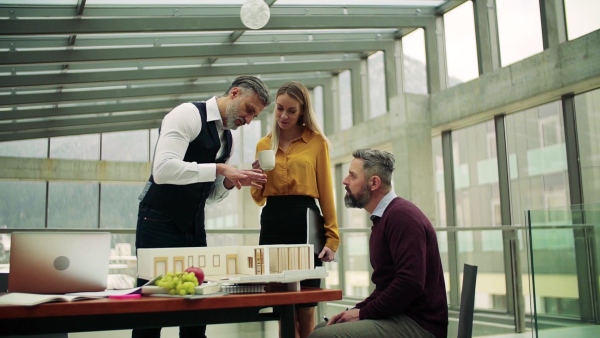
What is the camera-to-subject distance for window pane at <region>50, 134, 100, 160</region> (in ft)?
44.3

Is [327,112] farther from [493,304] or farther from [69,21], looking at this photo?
[493,304]

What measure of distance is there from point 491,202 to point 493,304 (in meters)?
3.55

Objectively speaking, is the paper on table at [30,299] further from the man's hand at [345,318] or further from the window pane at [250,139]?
the window pane at [250,139]

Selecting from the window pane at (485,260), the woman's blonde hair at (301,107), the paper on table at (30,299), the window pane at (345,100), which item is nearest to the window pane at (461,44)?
the window pane at (345,100)

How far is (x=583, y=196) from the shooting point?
6.89 m

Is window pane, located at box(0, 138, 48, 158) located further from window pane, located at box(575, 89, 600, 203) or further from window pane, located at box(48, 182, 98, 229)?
window pane, located at box(575, 89, 600, 203)

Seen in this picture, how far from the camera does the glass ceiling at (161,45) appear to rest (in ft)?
23.4

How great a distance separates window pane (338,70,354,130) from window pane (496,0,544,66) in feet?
13.4

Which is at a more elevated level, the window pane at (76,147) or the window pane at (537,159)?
the window pane at (76,147)

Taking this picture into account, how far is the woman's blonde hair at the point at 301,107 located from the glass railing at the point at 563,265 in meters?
1.69

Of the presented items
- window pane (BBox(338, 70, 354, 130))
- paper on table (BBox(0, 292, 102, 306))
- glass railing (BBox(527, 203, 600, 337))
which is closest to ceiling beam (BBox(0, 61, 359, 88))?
window pane (BBox(338, 70, 354, 130))

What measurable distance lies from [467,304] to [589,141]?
555cm

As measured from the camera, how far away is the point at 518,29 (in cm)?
787

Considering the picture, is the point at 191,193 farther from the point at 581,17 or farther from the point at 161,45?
the point at 161,45
